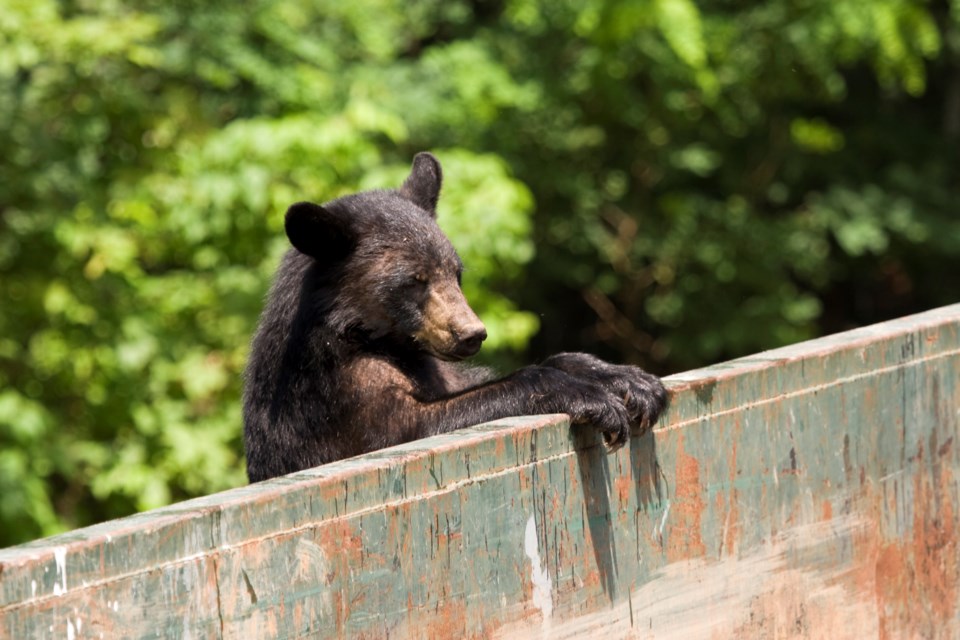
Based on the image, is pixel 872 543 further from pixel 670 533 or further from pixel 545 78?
pixel 545 78

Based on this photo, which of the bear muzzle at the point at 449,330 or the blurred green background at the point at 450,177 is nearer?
the bear muzzle at the point at 449,330

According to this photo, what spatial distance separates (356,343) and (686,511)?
4.30 feet

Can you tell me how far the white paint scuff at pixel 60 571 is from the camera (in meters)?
2.37

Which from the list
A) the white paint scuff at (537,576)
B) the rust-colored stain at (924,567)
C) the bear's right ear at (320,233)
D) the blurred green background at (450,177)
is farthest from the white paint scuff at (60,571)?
the blurred green background at (450,177)

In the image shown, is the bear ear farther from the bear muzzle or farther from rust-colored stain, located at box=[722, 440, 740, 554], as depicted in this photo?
rust-colored stain, located at box=[722, 440, 740, 554]

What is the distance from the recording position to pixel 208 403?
9742mm

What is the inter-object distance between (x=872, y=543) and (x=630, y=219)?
8441 millimetres

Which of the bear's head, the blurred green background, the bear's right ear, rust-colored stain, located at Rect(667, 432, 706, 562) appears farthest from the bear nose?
the blurred green background

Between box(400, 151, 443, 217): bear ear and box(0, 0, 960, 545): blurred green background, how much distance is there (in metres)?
3.17

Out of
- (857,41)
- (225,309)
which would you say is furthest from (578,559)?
(857,41)

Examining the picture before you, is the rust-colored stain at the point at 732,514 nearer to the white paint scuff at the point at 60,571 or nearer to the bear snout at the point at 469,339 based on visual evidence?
the bear snout at the point at 469,339

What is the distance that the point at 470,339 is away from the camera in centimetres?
458

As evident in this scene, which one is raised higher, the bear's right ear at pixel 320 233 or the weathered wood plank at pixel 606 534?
the bear's right ear at pixel 320 233

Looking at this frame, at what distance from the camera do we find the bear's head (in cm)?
459
